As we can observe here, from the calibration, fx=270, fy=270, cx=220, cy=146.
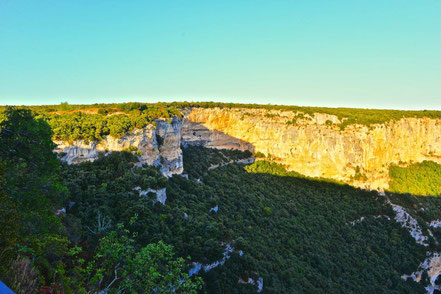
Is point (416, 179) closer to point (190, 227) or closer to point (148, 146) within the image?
point (190, 227)

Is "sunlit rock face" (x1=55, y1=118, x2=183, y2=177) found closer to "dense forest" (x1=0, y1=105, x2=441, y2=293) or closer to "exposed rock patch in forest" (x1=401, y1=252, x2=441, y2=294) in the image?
"dense forest" (x1=0, y1=105, x2=441, y2=293)

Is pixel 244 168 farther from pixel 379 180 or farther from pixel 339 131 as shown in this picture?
pixel 379 180

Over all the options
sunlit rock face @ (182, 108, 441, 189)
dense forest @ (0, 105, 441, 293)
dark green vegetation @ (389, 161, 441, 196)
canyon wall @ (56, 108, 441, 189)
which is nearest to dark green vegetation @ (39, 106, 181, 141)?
dense forest @ (0, 105, 441, 293)

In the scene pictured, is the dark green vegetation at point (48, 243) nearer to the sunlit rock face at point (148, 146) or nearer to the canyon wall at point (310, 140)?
the sunlit rock face at point (148, 146)

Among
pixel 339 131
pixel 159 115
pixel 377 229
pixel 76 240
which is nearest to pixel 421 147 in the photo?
pixel 339 131

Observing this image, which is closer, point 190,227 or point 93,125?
point 190,227

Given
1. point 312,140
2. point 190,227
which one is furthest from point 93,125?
point 312,140
